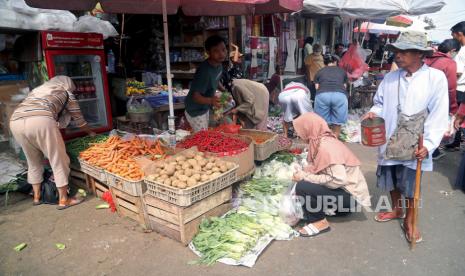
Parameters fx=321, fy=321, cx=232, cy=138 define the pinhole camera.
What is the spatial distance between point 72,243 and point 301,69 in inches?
364

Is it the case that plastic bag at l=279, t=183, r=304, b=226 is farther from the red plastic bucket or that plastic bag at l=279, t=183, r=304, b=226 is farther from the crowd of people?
the red plastic bucket

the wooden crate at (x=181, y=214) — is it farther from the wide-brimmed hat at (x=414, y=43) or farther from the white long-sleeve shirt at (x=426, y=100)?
the wide-brimmed hat at (x=414, y=43)

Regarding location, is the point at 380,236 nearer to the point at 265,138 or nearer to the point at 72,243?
the point at 265,138

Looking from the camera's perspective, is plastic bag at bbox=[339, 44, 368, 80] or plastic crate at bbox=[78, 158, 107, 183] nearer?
plastic crate at bbox=[78, 158, 107, 183]

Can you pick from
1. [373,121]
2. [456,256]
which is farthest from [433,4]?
[456,256]

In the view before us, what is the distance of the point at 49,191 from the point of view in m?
4.41

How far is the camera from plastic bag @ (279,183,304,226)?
370 cm

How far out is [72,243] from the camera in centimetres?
354

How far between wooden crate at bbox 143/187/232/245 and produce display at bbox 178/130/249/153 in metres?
0.63

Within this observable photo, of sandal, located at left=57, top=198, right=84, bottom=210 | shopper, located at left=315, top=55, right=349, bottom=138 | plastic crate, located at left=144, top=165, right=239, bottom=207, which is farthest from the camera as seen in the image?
shopper, located at left=315, top=55, right=349, bottom=138

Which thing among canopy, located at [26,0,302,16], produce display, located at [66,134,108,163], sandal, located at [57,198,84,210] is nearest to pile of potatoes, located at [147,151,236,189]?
sandal, located at [57,198,84,210]

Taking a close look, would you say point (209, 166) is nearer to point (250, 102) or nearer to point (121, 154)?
point (121, 154)

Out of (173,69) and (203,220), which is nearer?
(203,220)

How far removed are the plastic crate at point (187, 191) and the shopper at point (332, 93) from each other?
372cm
